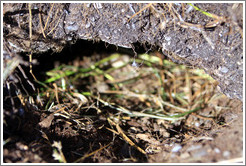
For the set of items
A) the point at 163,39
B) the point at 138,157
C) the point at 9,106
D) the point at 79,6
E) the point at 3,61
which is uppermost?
the point at 79,6

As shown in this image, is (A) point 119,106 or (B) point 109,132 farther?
(A) point 119,106

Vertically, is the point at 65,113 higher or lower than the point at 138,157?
higher

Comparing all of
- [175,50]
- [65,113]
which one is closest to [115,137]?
[65,113]

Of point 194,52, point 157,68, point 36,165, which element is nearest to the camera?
point 36,165

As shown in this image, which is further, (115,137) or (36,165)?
(115,137)

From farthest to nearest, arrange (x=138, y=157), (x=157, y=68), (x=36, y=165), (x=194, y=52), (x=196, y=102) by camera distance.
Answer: (x=157, y=68) < (x=196, y=102) < (x=194, y=52) < (x=138, y=157) < (x=36, y=165)

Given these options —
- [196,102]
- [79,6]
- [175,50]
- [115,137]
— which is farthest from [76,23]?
[196,102]

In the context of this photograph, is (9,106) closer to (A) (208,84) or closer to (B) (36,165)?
(B) (36,165)
